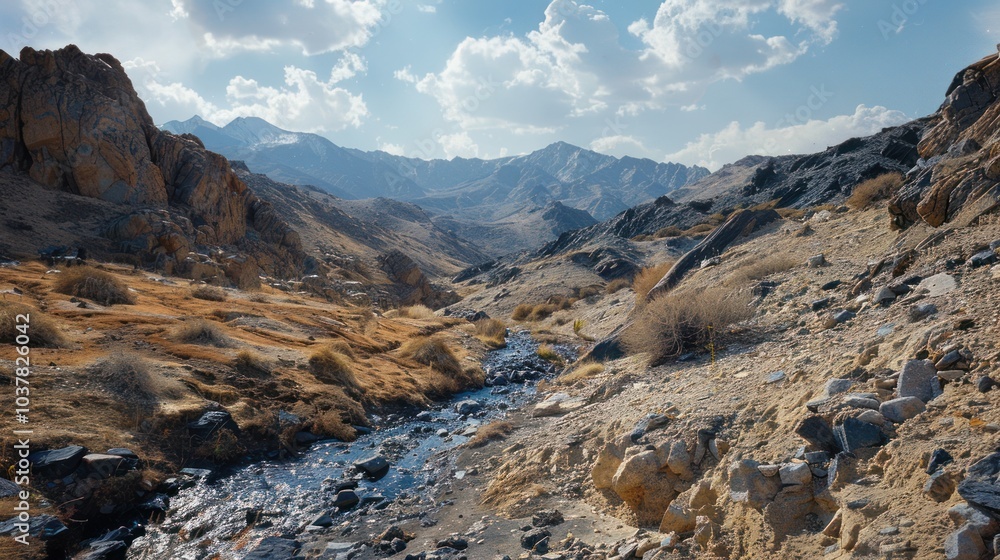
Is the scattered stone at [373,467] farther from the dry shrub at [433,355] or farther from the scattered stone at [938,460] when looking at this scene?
the scattered stone at [938,460]

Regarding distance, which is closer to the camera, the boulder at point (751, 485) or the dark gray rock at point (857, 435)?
the dark gray rock at point (857, 435)

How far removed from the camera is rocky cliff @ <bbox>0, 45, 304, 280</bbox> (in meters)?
37.4

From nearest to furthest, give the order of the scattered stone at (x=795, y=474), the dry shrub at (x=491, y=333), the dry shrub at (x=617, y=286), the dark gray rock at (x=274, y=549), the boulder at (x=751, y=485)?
the scattered stone at (x=795, y=474)
the boulder at (x=751, y=485)
the dark gray rock at (x=274, y=549)
the dry shrub at (x=491, y=333)
the dry shrub at (x=617, y=286)

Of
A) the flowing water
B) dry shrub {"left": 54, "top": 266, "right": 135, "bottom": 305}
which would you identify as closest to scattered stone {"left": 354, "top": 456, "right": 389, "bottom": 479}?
the flowing water

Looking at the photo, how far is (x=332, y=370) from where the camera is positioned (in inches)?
731

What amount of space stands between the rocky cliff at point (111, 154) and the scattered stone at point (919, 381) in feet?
130

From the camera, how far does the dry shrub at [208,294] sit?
2744 cm

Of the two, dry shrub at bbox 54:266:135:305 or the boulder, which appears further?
dry shrub at bbox 54:266:135:305

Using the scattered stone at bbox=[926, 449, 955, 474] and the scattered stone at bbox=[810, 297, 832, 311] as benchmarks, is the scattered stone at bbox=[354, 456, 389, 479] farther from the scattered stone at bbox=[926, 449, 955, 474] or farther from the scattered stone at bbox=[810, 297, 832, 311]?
the scattered stone at bbox=[926, 449, 955, 474]

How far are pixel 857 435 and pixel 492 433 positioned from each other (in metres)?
9.08

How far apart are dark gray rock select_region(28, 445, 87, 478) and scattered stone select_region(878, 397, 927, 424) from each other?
12.7m

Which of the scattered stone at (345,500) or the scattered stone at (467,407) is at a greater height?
the scattered stone at (345,500)

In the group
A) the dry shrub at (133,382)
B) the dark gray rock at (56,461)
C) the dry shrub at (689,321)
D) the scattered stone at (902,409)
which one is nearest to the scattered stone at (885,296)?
the dry shrub at (689,321)

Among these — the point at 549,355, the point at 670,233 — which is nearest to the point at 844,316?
the point at 549,355
